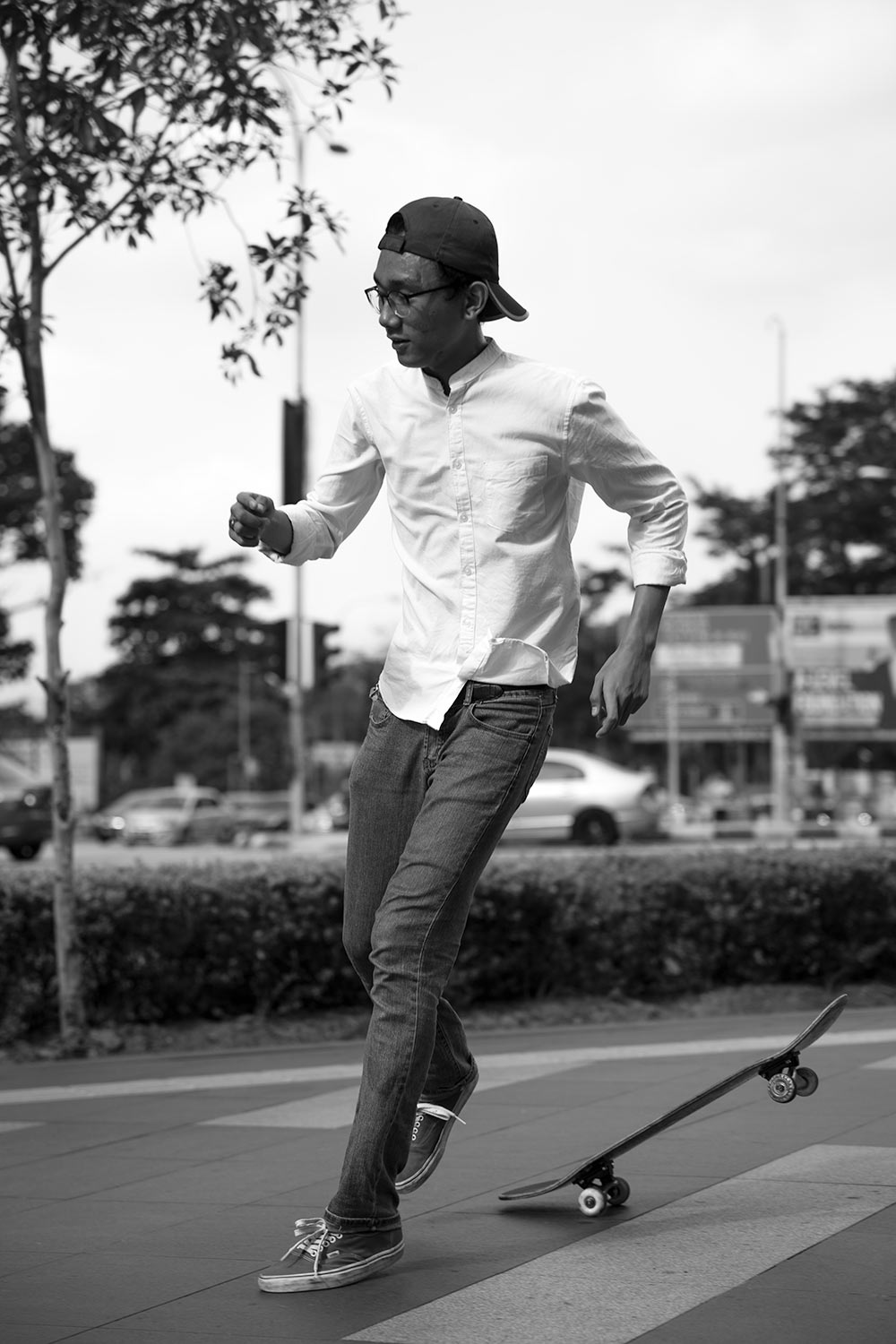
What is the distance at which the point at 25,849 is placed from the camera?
25.3 metres

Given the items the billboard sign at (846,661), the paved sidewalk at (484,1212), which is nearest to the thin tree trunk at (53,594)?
the paved sidewalk at (484,1212)

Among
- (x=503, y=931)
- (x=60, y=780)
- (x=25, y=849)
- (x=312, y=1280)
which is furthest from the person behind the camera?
(x=25, y=849)

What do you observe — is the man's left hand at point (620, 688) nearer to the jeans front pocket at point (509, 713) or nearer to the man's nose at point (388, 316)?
the jeans front pocket at point (509, 713)

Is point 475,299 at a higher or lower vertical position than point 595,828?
higher

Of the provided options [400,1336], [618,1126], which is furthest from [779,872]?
[400,1336]

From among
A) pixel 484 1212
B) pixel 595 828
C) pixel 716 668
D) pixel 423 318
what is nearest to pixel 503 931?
pixel 484 1212

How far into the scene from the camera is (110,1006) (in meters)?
7.14

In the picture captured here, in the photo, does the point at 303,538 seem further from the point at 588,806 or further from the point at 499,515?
the point at 588,806

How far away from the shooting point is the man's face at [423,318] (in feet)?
11.2

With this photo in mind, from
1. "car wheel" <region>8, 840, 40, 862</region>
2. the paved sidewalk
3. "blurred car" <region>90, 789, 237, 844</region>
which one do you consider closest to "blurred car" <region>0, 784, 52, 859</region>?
"car wheel" <region>8, 840, 40, 862</region>

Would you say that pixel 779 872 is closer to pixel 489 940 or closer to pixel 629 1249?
pixel 489 940

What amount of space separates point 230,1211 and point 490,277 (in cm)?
201

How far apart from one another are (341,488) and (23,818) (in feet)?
71.1

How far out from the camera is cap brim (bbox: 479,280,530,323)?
345 centimetres
